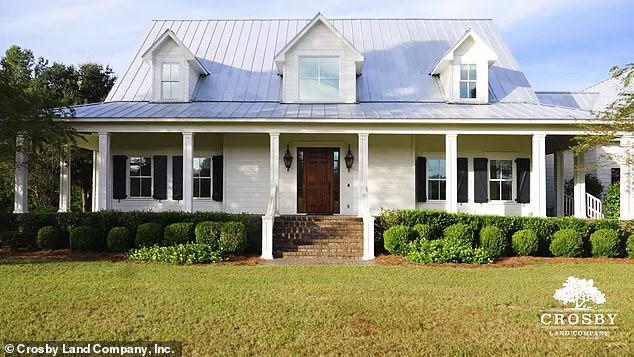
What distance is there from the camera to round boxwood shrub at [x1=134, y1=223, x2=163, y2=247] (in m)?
12.4

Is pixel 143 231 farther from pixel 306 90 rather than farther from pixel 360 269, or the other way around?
pixel 306 90

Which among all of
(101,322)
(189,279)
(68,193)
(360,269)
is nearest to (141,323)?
(101,322)

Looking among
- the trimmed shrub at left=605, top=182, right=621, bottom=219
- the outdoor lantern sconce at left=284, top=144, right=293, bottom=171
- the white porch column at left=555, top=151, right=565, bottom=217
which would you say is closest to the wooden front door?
the outdoor lantern sconce at left=284, top=144, right=293, bottom=171

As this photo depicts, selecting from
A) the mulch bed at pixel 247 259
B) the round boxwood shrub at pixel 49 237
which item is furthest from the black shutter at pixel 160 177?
the mulch bed at pixel 247 259

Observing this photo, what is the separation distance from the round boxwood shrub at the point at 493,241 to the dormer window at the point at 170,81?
35.2 ft

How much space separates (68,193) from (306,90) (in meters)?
9.09

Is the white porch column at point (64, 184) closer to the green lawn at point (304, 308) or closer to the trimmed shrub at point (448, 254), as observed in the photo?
the green lawn at point (304, 308)

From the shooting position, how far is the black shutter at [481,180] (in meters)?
16.5

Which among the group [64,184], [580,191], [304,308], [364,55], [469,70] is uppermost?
[364,55]

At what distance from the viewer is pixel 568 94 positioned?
2309 cm

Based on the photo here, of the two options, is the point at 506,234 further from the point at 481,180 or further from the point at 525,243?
the point at 481,180

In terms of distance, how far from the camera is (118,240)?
490 inches

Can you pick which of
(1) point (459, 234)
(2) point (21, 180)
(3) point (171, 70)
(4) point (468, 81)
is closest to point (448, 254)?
(1) point (459, 234)

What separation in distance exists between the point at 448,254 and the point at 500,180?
6.27m
